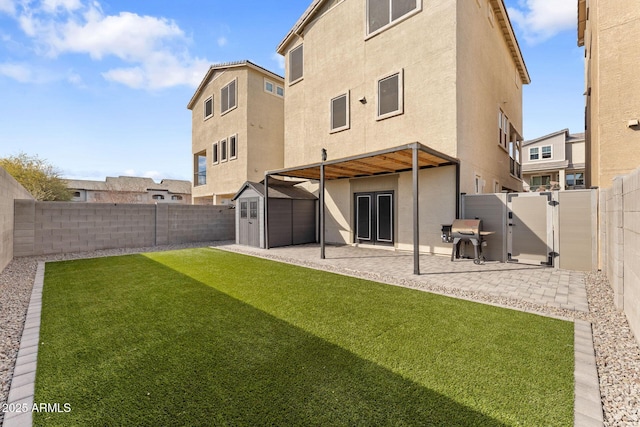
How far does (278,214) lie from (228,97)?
1100cm

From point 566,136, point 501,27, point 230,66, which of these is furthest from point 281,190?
point 566,136

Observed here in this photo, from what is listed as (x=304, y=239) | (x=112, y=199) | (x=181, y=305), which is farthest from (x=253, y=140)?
(x=112, y=199)

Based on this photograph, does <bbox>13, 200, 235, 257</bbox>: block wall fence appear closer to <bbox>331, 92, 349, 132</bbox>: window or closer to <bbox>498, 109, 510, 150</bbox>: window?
<bbox>331, 92, 349, 132</bbox>: window

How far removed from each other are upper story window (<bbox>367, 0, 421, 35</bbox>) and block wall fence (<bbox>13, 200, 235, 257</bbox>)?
34.6ft

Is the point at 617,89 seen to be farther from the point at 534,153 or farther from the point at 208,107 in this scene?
the point at 534,153

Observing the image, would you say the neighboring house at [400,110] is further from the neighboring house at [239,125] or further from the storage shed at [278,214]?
the neighboring house at [239,125]

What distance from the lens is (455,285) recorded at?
5516 mm

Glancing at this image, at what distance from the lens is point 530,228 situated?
7.41m

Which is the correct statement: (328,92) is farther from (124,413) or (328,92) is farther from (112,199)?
(112,199)

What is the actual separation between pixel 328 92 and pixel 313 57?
2.19 metres

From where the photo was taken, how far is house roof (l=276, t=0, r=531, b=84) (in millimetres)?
11266

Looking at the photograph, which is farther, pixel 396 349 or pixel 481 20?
pixel 481 20

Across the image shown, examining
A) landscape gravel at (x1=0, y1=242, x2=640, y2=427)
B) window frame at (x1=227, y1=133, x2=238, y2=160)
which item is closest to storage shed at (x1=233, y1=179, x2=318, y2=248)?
landscape gravel at (x1=0, y1=242, x2=640, y2=427)

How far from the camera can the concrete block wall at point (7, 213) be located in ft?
22.1
